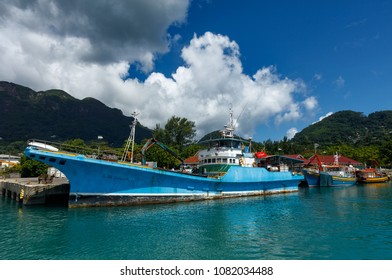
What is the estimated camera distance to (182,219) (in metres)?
16.1

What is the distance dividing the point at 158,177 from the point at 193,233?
9425 millimetres

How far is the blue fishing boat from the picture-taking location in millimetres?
19062

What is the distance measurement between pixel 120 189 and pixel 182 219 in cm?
710

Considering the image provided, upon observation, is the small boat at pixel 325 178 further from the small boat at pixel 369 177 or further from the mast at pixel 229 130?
the mast at pixel 229 130

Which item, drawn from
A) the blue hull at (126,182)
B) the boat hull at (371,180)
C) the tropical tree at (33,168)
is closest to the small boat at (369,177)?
the boat hull at (371,180)

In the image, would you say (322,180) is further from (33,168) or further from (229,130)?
(33,168)

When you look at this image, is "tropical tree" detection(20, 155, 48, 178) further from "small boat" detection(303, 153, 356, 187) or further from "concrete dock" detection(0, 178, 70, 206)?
"small boat" detection(303, 153, 356, 187)

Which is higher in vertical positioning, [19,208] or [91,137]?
[91,137]

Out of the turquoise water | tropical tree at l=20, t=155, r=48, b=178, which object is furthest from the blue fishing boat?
tropical tree at l=20, t=155, r=48, b=178

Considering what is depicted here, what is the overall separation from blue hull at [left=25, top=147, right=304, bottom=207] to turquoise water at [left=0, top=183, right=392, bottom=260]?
1282 mm

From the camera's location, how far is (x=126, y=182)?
67.4 feet
